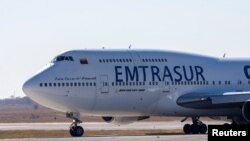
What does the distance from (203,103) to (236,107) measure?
225 centimetres

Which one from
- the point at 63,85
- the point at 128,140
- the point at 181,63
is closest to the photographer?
the point at 128,140

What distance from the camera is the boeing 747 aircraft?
190 feet

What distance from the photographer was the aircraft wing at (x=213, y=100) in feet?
197

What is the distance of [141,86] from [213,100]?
503 centimetres

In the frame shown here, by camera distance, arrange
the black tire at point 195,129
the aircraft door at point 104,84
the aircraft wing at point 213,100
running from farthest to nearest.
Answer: the black tire at point 195,129, the aircraft wing at point 213,100, the aircraft door at point 104,84

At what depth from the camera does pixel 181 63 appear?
61969 millimetres

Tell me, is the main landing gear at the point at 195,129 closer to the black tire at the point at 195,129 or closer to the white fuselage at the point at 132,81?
the black tire at the point at 195,129

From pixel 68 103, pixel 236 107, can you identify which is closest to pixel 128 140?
pixel 68 103

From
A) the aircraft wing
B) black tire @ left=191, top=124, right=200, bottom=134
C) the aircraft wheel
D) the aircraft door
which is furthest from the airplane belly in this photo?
black tire @ left=191, top=124, right=200, bottom=134

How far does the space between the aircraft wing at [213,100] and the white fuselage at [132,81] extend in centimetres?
39

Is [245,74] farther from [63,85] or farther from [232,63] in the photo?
[63,85]

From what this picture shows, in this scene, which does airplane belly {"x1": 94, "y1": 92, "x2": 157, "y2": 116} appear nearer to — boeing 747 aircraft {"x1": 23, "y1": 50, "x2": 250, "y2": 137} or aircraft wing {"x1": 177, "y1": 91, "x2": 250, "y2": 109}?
boeing 747 aircraft {"x1": 23, "y1": 50, "x2": 250, "y2": 137}

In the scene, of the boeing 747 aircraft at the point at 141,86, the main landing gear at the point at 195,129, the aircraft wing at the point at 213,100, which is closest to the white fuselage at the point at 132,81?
the boeing 747 aircraft at the point at 141,86

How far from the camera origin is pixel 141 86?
198 ft
